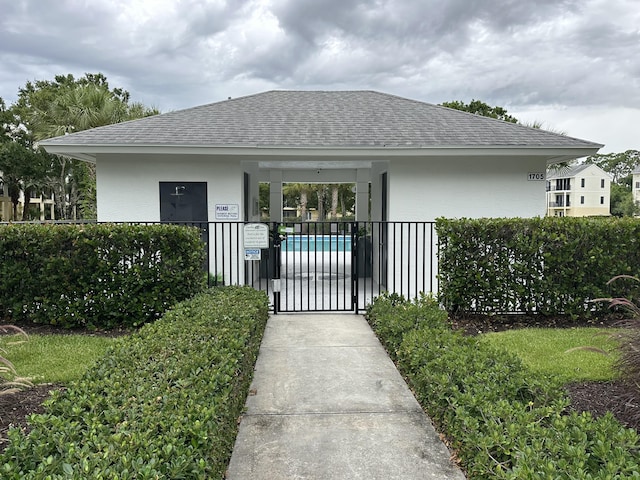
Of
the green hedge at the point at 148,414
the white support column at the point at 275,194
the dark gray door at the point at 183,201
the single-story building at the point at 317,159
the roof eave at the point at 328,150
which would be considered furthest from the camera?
the white support column at the point at 275,194

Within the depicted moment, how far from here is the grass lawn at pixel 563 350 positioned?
177 inches

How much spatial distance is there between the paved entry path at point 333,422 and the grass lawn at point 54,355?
5.62ft

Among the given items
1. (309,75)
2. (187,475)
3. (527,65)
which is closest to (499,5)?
(527,65)

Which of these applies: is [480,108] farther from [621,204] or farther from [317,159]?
[621,204]

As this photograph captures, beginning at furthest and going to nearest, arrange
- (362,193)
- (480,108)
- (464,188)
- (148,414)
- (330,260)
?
(480,108), (362,193), (464,188), (330,260), (148,414)

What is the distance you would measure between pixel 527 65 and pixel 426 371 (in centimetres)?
1622

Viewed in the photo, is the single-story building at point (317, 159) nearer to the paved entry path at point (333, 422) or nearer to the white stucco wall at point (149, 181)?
the white stucco wall at point (149, 181)

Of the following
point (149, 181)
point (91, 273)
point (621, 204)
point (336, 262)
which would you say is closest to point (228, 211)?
point (149, 181)

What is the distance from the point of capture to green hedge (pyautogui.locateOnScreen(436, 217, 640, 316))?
21.7 ft

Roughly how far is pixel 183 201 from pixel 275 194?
4912 mm

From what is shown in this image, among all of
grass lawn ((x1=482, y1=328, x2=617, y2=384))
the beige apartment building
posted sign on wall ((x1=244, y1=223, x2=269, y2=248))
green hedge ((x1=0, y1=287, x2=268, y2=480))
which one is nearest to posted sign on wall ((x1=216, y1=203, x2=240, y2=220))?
posted sign on wall ((x1=244, y1=223, x2=269, y2=248))

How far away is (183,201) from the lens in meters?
9.06

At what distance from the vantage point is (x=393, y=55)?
15.9 meters

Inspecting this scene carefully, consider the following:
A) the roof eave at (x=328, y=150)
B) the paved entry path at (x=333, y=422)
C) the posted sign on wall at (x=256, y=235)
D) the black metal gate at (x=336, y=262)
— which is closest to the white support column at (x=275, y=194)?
the black metal gate at (x=336, y=262)
